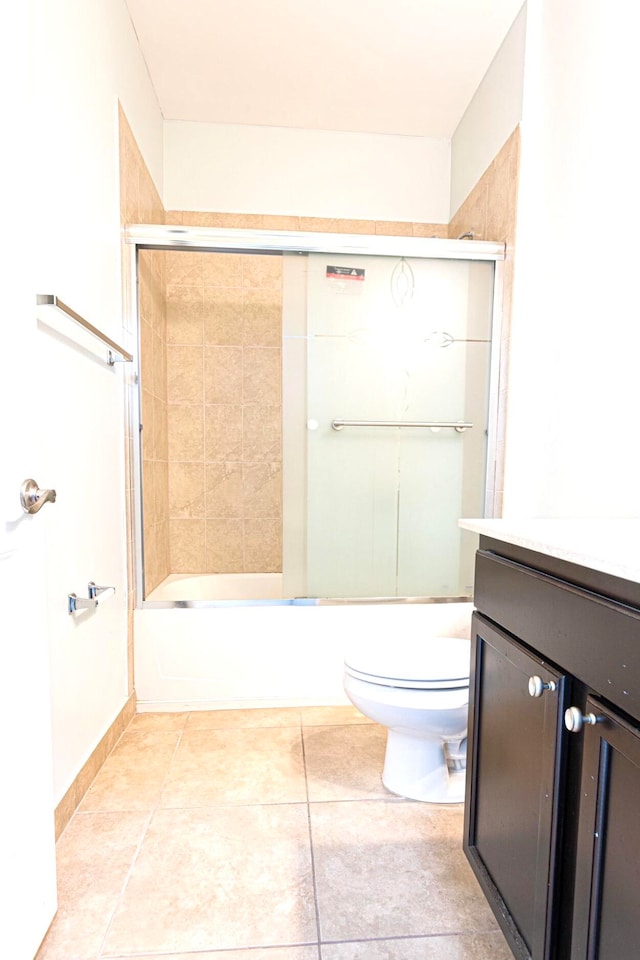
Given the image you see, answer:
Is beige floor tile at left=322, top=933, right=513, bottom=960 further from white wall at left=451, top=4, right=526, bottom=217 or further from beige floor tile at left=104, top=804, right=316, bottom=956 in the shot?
white wall at left=451, top=4, right=526, bottom=217

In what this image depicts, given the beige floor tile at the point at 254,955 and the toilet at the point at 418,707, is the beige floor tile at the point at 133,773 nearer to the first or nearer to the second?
the beige floor tile at the point at 254,955

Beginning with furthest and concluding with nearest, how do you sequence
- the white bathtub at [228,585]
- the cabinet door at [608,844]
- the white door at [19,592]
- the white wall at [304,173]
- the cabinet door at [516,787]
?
the white bathtub at [228,585], the white wall at [304,173], the white door at [19,592], the cabinet door at [516,787], the cabinet door at [608,844]

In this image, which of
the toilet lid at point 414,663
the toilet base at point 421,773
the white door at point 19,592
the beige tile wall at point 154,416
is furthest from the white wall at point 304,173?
the toilet base at point 421,773

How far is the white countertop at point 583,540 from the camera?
0.64m

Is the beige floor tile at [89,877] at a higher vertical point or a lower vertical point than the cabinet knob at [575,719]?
lower

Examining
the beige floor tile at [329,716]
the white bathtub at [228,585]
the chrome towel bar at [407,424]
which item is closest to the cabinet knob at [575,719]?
the beige floor tile at [329,716]

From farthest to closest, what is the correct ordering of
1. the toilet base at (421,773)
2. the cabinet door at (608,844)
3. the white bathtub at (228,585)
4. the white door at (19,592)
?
the white bathtub at (228,585) < the toilet base at (421,773) < the white door at (19,592) < the cabinet door at (608,844)

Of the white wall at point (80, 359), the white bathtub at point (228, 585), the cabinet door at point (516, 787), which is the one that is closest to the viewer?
the cabinet door at point (516, 787)

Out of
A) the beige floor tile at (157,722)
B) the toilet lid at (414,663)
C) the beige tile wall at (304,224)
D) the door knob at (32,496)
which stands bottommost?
the beige floor tile at (157,722)

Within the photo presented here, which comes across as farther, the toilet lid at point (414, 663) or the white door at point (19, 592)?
the toilet lid at point (414, 663)

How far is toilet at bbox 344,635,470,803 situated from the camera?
1.41 meters

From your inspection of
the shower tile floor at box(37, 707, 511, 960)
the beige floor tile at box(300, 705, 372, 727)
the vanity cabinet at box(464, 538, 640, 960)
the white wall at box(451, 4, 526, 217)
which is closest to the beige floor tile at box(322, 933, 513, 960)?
the shower tile floor at box(37, 707, 511, 960)

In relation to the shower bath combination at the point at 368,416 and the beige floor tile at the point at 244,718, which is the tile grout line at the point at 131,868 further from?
the shower bath combination at the point at 368,416

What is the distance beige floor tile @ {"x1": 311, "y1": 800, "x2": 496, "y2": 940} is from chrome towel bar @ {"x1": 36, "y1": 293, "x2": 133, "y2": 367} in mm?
1420
